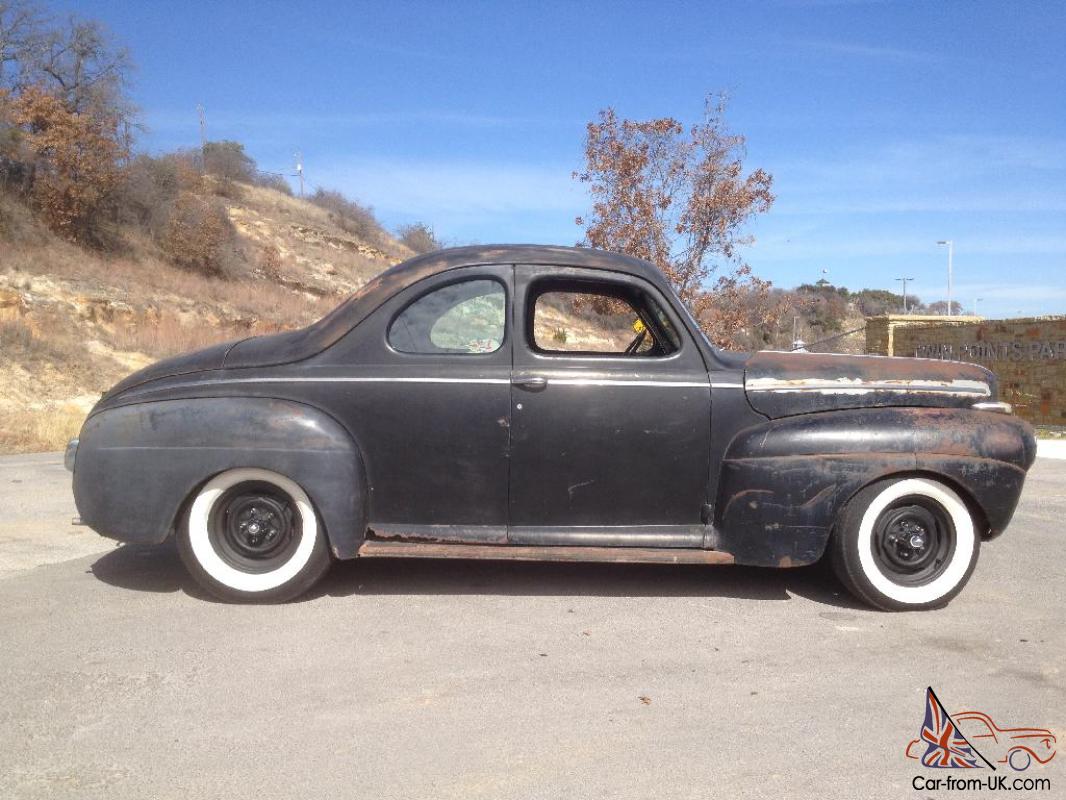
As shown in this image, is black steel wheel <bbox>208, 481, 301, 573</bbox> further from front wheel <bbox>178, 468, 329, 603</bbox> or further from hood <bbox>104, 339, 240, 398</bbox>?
hood <bbox>104, 339, 240, 398</bbox>

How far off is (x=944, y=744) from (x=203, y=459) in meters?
3.45

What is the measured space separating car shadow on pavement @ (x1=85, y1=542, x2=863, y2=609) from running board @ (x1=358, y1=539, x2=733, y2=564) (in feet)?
1.34

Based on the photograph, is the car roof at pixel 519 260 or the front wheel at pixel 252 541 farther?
the car roof at pixel 519 260

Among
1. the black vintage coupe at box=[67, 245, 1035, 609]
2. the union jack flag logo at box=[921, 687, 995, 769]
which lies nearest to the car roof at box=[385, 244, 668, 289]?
the black vintage coupe at box=[67, 245, 1035, 609]

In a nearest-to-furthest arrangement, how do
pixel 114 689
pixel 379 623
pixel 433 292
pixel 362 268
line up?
pixel 114 689 < pixel 379 623 < pixel 433 292 < pixel 362 268

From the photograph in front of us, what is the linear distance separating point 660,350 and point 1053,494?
546cm

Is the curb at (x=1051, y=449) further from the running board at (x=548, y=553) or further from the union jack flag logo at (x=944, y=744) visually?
the union jack flag logo at (x=944, y=744)

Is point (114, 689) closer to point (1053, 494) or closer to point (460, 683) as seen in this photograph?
point (460, 683)

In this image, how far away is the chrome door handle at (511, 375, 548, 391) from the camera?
174 inches

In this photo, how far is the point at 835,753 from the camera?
118 inches

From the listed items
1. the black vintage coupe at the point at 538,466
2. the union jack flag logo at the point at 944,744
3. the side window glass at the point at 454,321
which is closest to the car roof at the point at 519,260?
the side window glass at the point at 454,321

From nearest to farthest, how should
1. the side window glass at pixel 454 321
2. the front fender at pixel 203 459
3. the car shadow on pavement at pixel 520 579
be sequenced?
the front fender at pixel 203 459 < the side window glass at pixel 454 321 < the car shadow on pavement at pixel 520 579

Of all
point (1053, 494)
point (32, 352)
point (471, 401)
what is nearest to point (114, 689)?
point (471, 401)

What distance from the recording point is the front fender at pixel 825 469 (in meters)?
4.34
